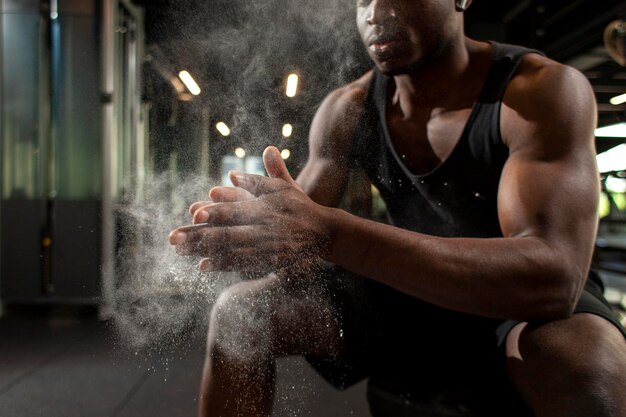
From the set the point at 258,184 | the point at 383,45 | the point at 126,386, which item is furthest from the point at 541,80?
the point at 126,386

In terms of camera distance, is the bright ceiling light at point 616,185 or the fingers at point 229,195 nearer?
the fingers at point 229,195

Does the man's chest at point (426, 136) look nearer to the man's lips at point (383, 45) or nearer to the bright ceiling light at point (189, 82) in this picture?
the man's lips at point (383, 45)

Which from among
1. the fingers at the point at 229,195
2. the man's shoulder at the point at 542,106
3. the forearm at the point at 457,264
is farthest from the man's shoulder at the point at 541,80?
the fingers at the point at 229,195

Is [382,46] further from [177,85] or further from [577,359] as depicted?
[577,359]

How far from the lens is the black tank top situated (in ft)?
1.12

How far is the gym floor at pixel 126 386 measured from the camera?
0.37m

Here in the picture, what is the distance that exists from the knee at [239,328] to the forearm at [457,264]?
77mm

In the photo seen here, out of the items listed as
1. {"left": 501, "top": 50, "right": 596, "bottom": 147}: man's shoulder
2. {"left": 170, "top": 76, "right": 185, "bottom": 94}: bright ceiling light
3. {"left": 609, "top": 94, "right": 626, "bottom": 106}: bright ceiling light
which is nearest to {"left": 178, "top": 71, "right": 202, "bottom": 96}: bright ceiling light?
{"left": 170, "top": 76, "right": 185, "bottom": 94}: bright ceiling light

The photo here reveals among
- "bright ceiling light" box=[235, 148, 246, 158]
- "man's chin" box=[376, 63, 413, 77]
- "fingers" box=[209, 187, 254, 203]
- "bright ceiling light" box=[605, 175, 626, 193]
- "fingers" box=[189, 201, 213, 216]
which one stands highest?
"man's chin" box=[376, 63, 413, 77]

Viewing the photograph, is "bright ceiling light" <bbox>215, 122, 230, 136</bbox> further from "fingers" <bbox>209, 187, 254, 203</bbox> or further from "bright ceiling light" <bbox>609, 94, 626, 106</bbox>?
"bright ceiling light" <bbox>609, 94, 626, 106</bbox>

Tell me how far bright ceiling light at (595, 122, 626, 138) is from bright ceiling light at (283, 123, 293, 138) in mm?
258

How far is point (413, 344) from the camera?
15.5 inches

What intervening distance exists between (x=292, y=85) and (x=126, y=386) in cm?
30

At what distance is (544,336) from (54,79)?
471 millimetres
